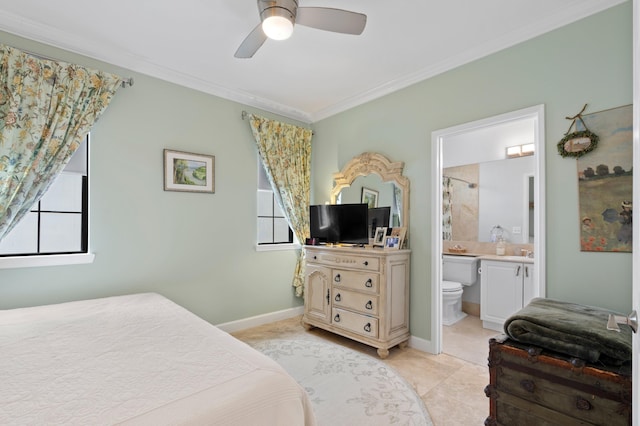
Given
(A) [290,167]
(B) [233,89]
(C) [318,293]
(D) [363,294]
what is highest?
(B) [233,89]

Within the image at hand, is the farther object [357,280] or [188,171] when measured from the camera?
[188,171]

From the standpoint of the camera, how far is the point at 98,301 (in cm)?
240

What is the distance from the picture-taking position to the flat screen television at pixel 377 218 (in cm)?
334

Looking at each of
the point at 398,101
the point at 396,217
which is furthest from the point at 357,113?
the point at 396,217

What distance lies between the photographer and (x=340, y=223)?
3.52 m

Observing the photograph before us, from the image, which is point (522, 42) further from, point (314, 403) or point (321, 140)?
point (314, 403)

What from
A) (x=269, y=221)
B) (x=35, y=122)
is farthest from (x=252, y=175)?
(x=35, y=122)

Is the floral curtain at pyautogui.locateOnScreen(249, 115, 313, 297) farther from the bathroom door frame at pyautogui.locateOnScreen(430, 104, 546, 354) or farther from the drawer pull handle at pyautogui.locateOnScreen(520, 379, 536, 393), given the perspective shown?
the drawer pull handle at pyautogui.locateOnScreen(520, 379, 536, 393)

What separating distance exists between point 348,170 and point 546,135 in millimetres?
1954

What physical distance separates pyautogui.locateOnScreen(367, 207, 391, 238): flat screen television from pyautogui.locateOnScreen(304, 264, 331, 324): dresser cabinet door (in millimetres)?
631

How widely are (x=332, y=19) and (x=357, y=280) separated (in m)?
2.18

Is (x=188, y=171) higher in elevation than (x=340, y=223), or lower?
higher

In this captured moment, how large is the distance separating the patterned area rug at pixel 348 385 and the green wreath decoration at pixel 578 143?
1.99 meters

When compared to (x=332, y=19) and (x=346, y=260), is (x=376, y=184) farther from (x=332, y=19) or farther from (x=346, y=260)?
(x=332, y=19)
